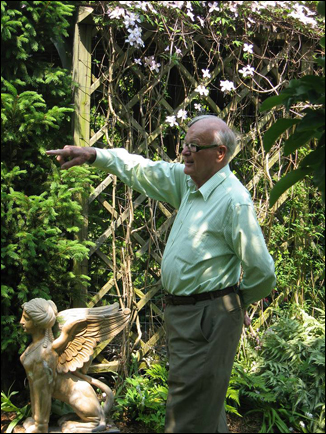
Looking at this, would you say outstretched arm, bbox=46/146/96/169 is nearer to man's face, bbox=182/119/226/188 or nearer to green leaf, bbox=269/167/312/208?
man's face, bbox=182/119/226/188

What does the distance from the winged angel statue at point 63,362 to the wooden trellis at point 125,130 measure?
0.67 meters

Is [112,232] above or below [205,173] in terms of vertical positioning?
below

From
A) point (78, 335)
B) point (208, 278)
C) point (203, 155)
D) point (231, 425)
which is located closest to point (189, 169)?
point (203, 155)

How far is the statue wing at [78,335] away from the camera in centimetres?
340

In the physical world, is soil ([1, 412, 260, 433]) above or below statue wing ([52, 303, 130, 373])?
below

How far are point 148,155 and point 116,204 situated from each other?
18.3 inches

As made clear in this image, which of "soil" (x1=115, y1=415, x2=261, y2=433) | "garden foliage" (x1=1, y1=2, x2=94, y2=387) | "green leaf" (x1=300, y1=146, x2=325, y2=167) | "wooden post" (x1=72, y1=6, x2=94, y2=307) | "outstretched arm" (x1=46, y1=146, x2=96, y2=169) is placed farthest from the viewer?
"wooden post" (x1=72, y1=6, x2=94, y2=307)

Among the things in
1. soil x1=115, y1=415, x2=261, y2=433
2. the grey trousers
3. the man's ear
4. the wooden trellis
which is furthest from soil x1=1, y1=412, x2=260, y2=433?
the man's ear

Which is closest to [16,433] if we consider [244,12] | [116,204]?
[116,204]

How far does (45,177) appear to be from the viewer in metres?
3.93

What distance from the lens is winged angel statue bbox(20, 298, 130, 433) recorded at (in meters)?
3.28

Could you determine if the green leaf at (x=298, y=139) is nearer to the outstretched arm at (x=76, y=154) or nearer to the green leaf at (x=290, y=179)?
the green leaf at (x=290, y=179)

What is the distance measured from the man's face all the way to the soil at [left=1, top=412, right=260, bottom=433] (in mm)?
1827

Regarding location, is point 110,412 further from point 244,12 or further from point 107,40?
point 244,12
